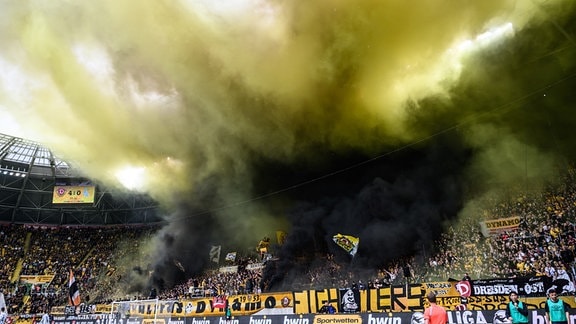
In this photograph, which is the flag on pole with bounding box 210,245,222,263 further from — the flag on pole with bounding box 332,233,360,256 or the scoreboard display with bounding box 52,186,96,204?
the flag on pole with bounding box 332,233,360,256

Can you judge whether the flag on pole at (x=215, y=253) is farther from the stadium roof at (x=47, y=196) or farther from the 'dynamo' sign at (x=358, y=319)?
the 'dynamo' sign at (x=358, y=319)

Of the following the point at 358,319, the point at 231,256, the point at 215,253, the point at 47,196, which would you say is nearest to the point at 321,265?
the point at 231,256

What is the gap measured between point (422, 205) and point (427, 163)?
5.15m

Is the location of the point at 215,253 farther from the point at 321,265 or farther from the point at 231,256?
the point at 321,265

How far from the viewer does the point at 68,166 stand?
39344mm

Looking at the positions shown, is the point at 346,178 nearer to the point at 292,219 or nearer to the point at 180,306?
the point at 292,219

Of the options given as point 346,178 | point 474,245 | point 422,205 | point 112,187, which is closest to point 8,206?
point 112,187

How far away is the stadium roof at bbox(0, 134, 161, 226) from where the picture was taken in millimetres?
38094

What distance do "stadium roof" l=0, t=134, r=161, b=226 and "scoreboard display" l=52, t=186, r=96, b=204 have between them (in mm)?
825

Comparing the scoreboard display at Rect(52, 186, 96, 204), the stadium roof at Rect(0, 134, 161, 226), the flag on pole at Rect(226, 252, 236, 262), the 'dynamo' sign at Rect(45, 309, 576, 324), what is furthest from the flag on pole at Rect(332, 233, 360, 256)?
the scoreboard display at Rect(52, 186, 96, 204)

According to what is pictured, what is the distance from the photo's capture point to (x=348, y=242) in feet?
114

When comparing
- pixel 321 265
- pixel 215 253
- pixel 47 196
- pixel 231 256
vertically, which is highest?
pixel 47 196

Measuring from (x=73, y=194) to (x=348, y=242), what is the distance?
96.2 feet

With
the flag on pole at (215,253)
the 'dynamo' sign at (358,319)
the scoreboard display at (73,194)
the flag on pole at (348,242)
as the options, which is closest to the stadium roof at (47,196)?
the scoreboard display at (73,194)
